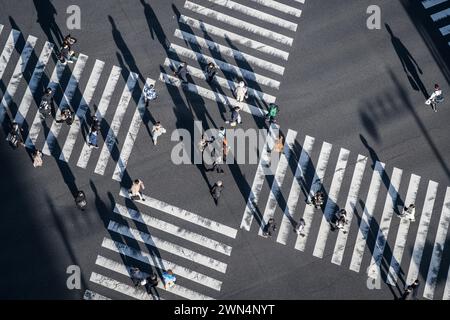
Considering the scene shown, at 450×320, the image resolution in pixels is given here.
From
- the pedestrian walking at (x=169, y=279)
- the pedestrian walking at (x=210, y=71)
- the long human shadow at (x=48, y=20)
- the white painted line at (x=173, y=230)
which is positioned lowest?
the pedestrian walking at (x=169, y=279)

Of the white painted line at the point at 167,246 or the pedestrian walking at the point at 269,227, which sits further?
the white painted line at the point at 167,246

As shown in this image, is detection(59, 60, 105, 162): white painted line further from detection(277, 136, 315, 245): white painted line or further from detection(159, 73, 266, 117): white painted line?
detection(277, 136, 315, 245): white painted line

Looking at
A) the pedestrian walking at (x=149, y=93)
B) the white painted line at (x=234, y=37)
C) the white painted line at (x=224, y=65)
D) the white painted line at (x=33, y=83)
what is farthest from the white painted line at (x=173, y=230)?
the white painted line at (x=234, y=37)

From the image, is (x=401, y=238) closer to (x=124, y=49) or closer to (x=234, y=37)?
(x=234, y=37)

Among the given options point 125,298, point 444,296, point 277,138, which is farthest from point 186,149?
point 444,296

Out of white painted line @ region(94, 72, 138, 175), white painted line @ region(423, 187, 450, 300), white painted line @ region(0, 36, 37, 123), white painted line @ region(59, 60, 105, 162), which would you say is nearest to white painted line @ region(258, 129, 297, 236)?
white painted line @ region(423, 187, 450, 300)

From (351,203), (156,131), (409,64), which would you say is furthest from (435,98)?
(156,131)

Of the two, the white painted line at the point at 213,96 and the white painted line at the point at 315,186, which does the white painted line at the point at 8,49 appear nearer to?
the white painted line at the point at 213,96
